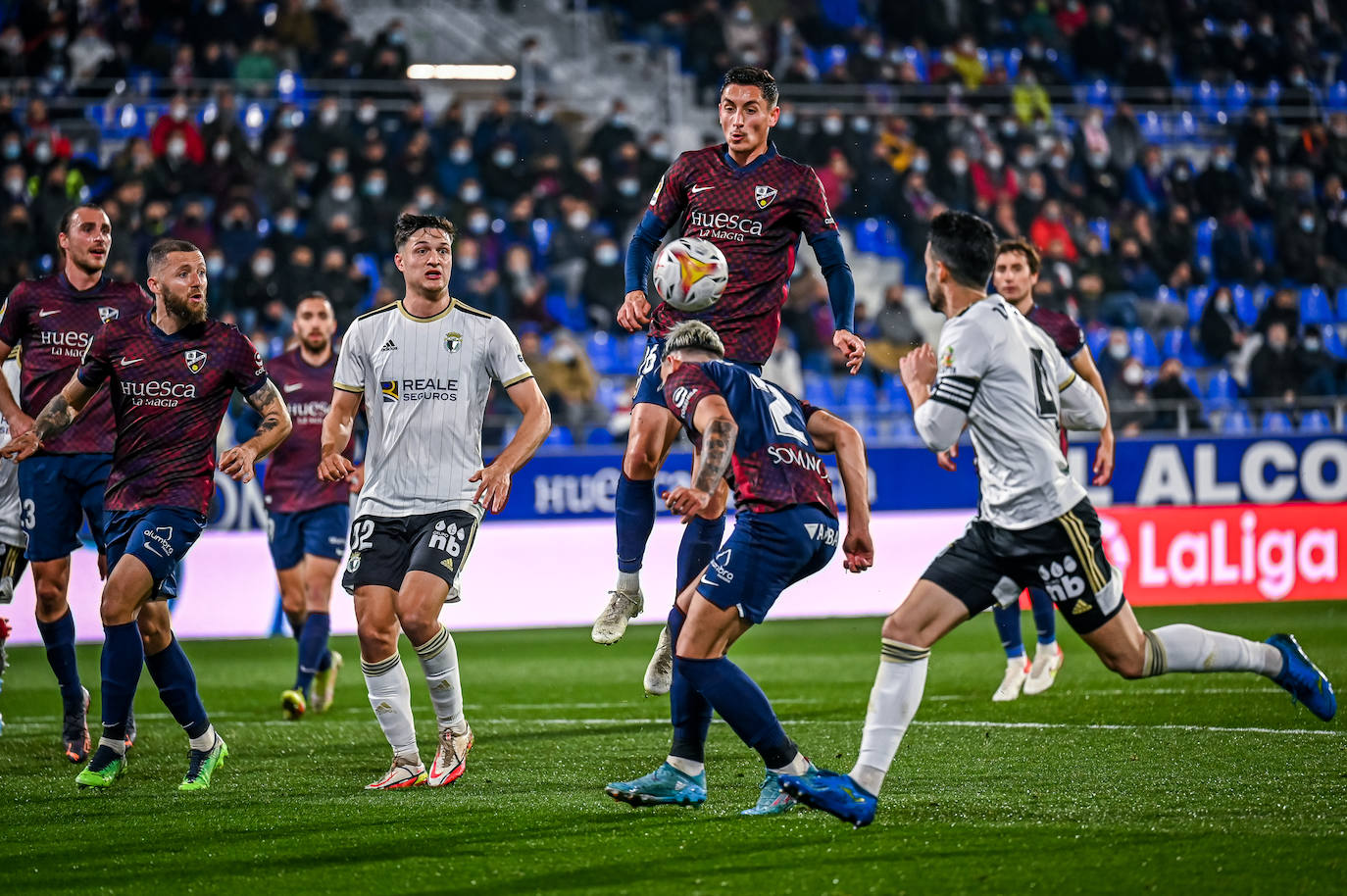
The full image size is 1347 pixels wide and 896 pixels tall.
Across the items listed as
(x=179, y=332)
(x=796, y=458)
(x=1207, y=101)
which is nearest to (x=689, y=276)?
(x=796, y=458)

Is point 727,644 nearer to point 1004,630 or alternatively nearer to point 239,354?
point 239,354

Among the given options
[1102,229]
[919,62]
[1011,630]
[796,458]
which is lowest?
[1011,630]

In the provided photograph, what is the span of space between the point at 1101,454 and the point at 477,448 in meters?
3.54

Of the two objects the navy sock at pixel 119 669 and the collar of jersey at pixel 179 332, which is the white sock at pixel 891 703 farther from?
the collar of jersey at pixel 179 332

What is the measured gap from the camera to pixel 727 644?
18.7 feet

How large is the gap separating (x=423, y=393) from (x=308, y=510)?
3.27m

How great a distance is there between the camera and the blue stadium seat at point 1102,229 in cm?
2108

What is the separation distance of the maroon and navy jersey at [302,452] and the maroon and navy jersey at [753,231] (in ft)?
11.5

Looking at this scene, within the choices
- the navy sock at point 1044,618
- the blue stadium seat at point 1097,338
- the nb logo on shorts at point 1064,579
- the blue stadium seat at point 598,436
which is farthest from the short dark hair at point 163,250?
the blue stadium seat at point 1097,338

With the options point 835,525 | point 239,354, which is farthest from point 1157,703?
point 239,354

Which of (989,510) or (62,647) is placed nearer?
(989,510)

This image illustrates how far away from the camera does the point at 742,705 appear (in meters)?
5.58

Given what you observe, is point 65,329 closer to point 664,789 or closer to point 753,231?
point 753,231

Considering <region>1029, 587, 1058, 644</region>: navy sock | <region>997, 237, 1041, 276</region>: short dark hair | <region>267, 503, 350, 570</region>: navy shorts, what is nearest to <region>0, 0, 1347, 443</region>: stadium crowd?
<region>267, 503, 350, 570</region>: navy shorts
